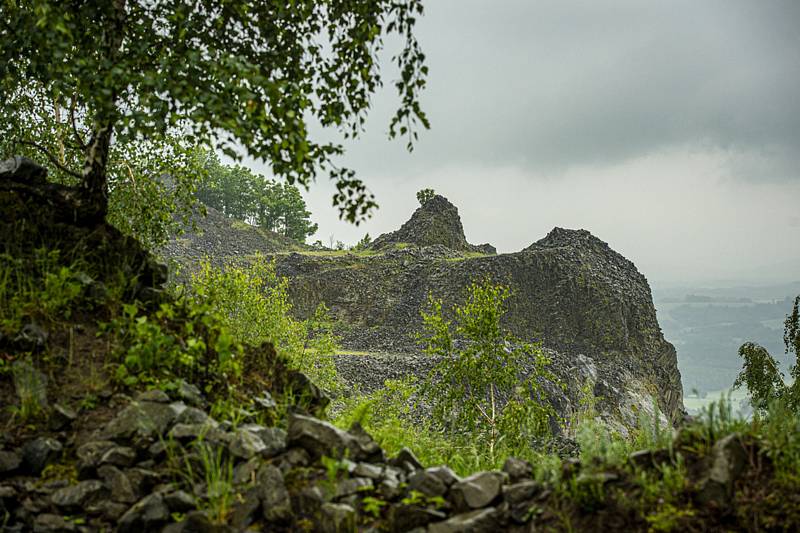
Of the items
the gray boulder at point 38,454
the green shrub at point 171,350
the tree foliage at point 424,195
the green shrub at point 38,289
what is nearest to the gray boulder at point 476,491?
the green shrub at point 171,350

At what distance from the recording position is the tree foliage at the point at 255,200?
271 ft

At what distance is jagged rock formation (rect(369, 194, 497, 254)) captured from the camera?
6206cm

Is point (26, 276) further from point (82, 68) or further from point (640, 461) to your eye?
point (640, 461)

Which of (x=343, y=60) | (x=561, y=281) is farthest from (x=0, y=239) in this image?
(x=561, y=281)

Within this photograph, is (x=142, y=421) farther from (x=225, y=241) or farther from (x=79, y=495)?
(x=225, y=241)

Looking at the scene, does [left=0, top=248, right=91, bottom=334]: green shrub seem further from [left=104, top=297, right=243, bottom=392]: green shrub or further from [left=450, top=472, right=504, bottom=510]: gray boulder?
[left=450, top=472, right=504, bottom=510]: gray boulder

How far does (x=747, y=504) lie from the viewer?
3.55 metres

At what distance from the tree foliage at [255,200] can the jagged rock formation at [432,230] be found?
72.9ft

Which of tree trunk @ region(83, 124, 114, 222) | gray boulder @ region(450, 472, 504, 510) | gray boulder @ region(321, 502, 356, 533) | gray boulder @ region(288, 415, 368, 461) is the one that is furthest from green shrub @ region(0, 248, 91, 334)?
gray boulder @ region(450, 472, 504, 510)

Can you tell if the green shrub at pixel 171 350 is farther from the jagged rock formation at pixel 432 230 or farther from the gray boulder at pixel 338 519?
the jagged rock formation at pixel 432 230

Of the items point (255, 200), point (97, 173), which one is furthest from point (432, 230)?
point (97, 173)

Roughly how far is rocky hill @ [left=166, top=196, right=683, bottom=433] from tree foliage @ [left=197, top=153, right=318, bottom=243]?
29.3m

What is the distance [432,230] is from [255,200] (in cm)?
3468

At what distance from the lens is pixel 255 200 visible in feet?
280
